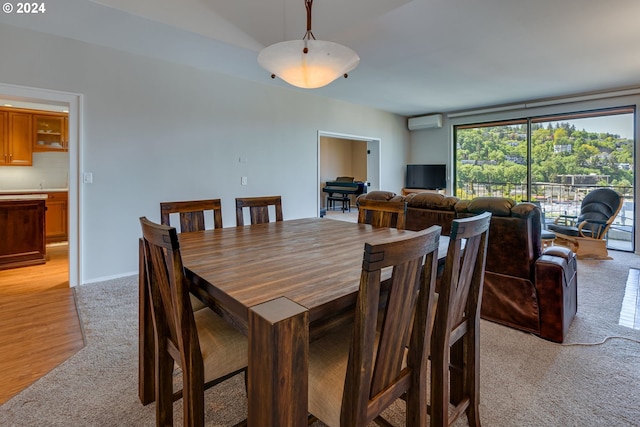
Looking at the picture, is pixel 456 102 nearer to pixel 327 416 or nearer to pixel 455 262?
pixel 455 262

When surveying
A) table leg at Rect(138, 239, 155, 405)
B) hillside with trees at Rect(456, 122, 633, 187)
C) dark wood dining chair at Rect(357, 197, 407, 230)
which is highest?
hillside with trees at Rect(456, 122, 633, 187)

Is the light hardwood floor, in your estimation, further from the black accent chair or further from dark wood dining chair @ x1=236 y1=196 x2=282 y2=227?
the black accent chair

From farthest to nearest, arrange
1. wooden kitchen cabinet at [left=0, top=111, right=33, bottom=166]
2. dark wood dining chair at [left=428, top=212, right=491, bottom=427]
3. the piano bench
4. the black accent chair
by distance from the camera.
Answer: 1. the piano bench
2. wooden kitchen cabinet at [left=0, top=111, right=33, bottom=166]
3. the black accent chair
4. dark wood dining chair at [left=428, top=212, right=491, bottom=427]

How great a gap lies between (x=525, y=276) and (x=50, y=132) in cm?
681

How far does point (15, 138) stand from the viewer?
489 centimetres

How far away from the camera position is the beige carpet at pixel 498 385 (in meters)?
1.54

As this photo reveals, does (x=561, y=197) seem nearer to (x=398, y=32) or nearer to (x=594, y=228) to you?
(x=594, y=228)

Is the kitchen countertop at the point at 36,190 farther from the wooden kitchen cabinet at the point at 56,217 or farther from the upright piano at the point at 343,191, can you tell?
the upright piano at the point at 343,191

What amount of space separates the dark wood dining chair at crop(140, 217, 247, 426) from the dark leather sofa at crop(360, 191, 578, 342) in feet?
6.68

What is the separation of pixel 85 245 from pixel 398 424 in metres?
3.48

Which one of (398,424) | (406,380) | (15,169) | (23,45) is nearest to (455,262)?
(406,380)

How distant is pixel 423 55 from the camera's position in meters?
3.66

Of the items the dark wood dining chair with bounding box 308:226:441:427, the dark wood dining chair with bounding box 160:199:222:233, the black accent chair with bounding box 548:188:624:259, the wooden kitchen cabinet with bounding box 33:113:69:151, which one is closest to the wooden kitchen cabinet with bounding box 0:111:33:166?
the wooden kitchen cabinet with bounding box 33:113:69:151

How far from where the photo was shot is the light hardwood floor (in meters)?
1.93
